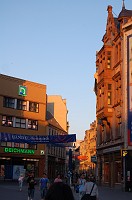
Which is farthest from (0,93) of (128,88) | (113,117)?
(128,88)

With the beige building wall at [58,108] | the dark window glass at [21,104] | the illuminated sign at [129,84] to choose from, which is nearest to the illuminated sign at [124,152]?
the illuminated sign at [129,84]

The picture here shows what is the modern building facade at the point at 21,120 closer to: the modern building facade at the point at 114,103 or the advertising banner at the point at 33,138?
the advertising banner at the point at 33,138

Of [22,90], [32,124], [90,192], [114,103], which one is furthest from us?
[32,124]

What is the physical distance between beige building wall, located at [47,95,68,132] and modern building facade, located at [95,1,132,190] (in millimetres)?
40438

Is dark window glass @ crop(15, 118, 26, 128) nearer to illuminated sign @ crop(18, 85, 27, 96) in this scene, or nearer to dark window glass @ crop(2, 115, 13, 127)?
dark window glass @ crop(2, 115, 13, 127)

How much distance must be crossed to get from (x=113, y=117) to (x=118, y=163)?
551 centimetres

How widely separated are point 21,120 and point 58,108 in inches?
1244

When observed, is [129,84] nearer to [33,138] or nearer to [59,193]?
[33,138]

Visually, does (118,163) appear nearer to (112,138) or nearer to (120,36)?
(112,138)

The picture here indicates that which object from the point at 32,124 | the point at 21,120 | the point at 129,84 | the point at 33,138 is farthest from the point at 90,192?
the point at 32,124

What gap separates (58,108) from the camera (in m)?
91.9

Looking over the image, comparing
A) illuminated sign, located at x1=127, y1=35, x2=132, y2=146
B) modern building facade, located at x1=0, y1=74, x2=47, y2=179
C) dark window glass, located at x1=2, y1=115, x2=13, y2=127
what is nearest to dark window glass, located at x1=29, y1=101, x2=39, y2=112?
modern building facade, located at x1=0, y1=74, x2=47, y2=179

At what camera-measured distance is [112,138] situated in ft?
143

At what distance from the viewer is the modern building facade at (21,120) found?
58.1 metres
